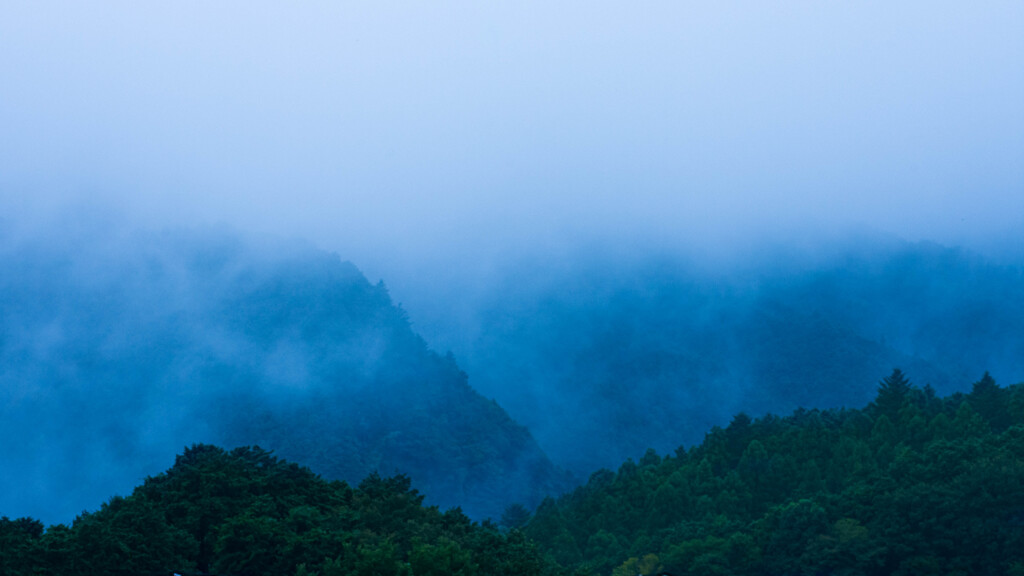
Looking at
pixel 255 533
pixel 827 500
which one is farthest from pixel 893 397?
pixel 255 533

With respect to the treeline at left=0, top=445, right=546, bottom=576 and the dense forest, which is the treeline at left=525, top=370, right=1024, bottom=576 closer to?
the dense forest

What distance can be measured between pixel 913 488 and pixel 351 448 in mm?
27995

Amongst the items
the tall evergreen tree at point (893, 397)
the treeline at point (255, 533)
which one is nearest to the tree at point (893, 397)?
the tall evergreen tree at point (893, 397)

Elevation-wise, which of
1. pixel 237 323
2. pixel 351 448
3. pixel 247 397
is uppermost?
pixel 237 323

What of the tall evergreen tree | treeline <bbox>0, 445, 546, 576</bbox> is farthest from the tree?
treeline <bbox>0, 445, 546, 576</bbox>

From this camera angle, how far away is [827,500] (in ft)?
82.4

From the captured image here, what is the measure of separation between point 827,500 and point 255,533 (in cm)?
1525

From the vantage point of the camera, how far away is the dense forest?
15023mm

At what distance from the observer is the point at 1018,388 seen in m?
35.0

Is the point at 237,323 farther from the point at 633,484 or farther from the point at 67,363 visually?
the point at 633,484

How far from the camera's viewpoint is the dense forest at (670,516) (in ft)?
49.3

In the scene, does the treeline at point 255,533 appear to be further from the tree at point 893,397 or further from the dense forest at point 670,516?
the tree at point 893,397

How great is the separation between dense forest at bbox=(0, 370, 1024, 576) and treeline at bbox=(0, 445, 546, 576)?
0.10 feet

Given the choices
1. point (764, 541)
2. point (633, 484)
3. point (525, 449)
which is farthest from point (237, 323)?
point (764, 541)
